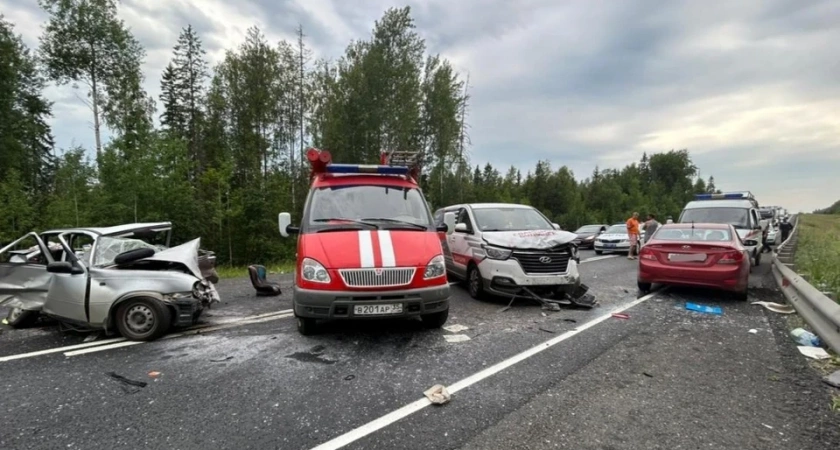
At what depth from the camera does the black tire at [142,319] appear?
4.91m

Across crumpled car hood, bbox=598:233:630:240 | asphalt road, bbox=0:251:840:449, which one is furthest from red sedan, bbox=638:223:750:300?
crumpled car hood, bbox=598:233:630:240

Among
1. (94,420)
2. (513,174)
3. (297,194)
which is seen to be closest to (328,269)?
(94,420)

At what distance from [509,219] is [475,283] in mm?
1515

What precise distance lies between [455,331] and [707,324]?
3731mm

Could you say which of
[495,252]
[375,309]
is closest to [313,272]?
[375,309]

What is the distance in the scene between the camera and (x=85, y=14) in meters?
19.8

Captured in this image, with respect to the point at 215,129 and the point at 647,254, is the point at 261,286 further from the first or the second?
the point at 215,129

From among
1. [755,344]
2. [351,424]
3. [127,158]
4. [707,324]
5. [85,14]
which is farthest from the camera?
[85,14]

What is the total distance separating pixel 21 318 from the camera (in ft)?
17.9

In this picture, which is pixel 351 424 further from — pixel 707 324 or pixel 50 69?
pixel 50 69

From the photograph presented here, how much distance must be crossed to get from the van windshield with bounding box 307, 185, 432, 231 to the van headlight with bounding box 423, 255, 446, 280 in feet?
2.15

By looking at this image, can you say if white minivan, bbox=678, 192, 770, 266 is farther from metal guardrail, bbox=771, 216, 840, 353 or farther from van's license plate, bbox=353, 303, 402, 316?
van's license plate, bbox=353, 303, 402, 316

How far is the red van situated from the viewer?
4566mm

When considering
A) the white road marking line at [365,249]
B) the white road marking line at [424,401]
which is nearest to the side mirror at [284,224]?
the white road marking line at [365,249]
